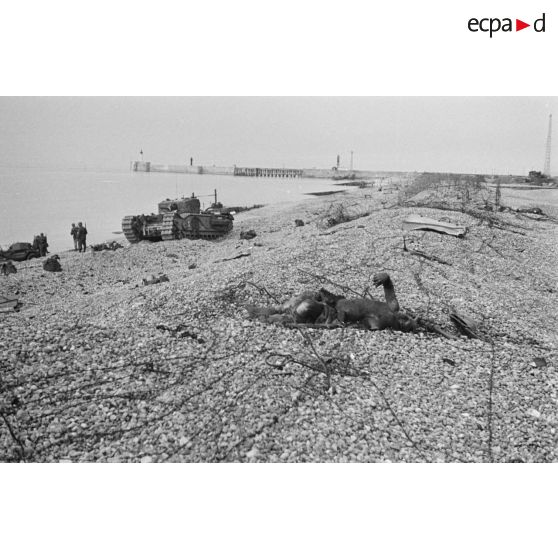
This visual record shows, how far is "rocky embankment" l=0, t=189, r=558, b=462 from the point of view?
4.32m

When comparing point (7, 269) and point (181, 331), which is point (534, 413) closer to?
point (181, 331)

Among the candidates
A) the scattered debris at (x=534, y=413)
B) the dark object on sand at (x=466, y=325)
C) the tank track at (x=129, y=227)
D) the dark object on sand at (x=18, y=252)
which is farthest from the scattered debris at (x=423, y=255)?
the dark object on sand at (x=18, y=252)

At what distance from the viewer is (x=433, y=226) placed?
508 inches

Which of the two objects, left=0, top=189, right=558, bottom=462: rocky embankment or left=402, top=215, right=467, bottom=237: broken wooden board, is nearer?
left=0, top=189, right=558, bottom=462: rocky embankment

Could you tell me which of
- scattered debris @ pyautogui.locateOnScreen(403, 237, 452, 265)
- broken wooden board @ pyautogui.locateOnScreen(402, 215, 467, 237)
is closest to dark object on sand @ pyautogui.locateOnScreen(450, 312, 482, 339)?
scattered debris @ pyautogui.locateOnScreen(403, 237, 452, 265)

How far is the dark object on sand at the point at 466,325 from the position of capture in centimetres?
656

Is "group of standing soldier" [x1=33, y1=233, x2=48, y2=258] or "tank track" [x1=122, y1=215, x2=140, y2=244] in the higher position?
"tank track" [x1=122, y1=215, x2=140, y2=244]

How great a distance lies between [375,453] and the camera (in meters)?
4.21

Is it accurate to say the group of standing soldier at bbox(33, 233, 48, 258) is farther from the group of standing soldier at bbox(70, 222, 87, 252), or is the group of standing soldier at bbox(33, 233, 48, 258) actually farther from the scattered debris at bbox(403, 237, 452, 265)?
the scattered debris at bbox(403, 237, 452, 265)

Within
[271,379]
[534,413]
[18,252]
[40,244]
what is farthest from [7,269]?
[534,413]

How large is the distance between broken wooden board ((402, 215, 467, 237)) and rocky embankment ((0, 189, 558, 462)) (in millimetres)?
3666

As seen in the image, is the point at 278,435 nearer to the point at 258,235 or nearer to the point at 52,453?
the point at 52,453

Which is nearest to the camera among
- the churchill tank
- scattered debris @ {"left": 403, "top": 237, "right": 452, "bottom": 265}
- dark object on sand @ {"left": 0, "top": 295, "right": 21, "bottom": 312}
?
dark object on sand @ {"left": 0, "top": 295, "right": 21, "bottom": 312}

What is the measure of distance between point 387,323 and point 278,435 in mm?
2657
